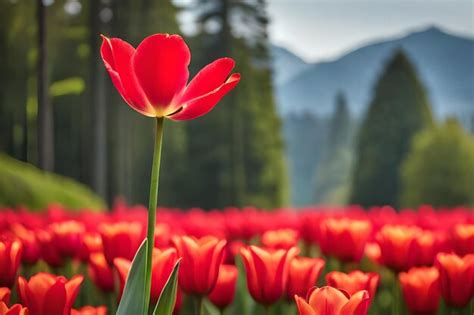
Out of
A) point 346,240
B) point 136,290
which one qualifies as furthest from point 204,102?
point 346,240

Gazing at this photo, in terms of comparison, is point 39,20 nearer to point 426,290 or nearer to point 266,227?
point 266,227

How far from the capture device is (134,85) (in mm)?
1539

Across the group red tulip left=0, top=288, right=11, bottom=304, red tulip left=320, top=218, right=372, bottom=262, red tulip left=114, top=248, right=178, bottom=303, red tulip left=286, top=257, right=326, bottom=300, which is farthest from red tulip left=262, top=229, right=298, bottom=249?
red tulip left=0, top=288, right=11, bottom=304

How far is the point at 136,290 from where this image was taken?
4.81ft

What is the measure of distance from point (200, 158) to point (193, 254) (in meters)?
31.5

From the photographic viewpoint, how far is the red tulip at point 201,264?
1888mm

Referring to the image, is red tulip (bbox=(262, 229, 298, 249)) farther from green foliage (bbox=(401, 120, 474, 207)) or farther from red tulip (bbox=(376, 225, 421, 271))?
green foliage (bbox=(401, 120, 474, 207))

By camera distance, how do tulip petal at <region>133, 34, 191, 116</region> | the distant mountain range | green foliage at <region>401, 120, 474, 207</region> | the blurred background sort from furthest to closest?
the distant mountain range → green foliage at <region>401, 120, 474, 207</region> → the blurred background → tulip petal at <region>133, 34, 191, 116</region>

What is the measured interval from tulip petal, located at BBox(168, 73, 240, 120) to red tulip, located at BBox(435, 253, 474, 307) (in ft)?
2.67

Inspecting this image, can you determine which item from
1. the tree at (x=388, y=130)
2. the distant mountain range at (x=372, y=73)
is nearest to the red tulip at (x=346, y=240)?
the tree at (x=388, y=130)

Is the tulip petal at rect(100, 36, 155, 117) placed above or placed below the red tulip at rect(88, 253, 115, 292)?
above

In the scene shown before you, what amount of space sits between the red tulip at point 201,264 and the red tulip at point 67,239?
0.89 m

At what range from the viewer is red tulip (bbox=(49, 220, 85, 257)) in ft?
8.87

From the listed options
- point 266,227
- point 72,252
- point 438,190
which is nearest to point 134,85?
point 72,252
